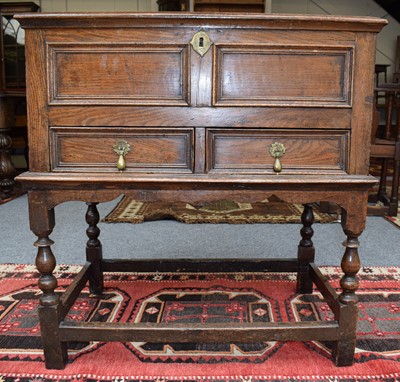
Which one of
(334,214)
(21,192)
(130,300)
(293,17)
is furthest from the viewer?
(21,192)

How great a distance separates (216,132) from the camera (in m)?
1.48

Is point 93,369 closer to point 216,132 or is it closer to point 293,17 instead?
point 216,132

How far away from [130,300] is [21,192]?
326 cm

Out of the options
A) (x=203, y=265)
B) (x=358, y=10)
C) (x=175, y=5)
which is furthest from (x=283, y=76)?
(x=358, y=10)

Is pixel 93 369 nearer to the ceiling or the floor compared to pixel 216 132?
nearer to the floor

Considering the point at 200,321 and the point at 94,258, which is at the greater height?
the point at 94,258

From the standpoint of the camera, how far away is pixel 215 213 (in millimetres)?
3834

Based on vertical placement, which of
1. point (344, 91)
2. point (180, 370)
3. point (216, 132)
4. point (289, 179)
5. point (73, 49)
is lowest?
point (180, 370)

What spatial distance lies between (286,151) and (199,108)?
0.32 m

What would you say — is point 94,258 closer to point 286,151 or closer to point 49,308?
point 49,308

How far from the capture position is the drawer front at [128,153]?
1.48 metres

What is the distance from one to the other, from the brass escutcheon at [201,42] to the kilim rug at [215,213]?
209 centimetres

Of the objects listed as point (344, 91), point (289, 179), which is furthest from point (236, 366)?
point (344, 91)

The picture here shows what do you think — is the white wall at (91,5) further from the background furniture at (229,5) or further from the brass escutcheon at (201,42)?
the brass escutcheon at (201,42)
